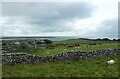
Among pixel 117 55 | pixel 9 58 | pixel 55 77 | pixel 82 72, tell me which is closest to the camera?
pixel 55 77

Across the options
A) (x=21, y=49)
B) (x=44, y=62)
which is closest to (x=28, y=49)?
(x=21, y=49)

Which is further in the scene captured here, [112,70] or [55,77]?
[112,70]

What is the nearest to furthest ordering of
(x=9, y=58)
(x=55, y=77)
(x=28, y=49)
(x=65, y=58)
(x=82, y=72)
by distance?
1. (x=55, y=77)
2. (x=82, y=72)
3. (x=9, y=58)
4. (x=65, y=58)
5. (x=28, y=49)

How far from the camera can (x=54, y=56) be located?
27.2 meters

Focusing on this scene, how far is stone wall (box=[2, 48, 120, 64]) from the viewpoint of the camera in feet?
84.0

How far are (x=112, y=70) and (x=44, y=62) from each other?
9033mm

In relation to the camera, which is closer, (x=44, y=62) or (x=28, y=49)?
(x=44, y=62)

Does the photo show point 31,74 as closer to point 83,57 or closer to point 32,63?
point 32,63

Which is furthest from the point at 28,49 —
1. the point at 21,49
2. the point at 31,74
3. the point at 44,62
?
the point at 31,74

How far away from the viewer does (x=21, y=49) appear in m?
42.3

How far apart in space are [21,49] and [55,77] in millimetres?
24960

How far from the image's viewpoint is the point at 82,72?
66.1 ft

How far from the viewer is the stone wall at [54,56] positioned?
25594 millimetres

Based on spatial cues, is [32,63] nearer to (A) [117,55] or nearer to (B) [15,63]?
(B) [15,63]
